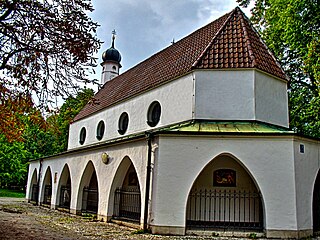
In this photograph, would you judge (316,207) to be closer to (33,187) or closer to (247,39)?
(247,39)

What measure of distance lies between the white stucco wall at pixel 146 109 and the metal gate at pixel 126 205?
3071mm

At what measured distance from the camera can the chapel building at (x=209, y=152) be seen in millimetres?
10492

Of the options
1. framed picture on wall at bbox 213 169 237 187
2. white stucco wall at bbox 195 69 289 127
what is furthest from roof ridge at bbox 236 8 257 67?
framed picture on wall at bbox 213 169 237 187

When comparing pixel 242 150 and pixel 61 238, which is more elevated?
pixel 242 150

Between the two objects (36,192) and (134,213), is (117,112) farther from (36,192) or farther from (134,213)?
(36,192)

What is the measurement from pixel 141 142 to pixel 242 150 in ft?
11.3

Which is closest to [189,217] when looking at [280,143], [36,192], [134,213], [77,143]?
[134,213]

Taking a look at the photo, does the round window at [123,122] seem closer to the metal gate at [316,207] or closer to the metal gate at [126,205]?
the metal gate at [126,205]

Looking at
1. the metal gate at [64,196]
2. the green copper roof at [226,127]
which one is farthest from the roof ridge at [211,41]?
the metal gate at [64,196]

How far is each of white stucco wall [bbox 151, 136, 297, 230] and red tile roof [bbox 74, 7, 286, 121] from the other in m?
3.30

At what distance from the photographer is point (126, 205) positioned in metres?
13.9

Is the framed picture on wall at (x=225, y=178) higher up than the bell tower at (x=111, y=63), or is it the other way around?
the bell tower at (x=111, y=63)

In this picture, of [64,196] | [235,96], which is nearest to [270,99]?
[235,96]

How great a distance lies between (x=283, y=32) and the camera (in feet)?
55.7
